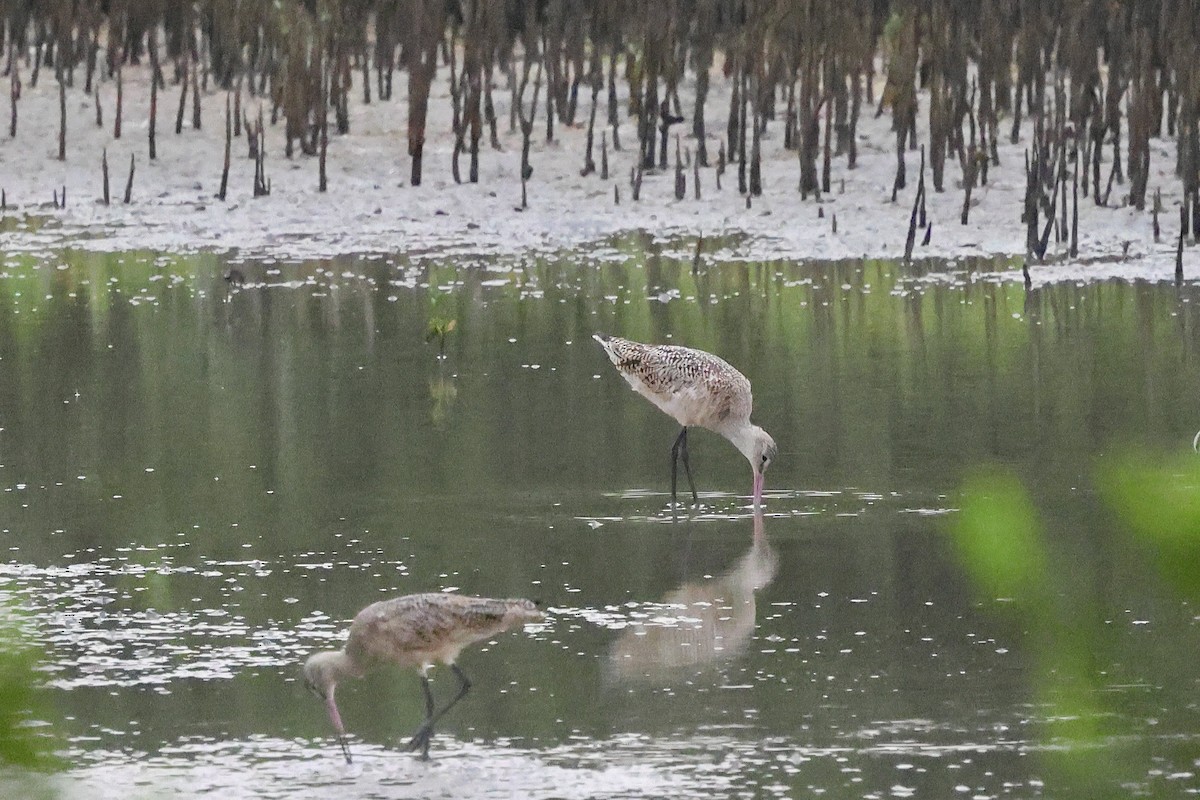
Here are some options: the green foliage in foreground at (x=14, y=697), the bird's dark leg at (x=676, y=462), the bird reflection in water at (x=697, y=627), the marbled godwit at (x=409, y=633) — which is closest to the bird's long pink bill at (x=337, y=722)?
the marbled godwit at (x=409, y=633)

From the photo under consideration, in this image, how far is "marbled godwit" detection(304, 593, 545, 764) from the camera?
436 centimetres

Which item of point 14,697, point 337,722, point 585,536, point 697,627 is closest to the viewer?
point 14,697

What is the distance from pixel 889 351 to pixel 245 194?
717 cm

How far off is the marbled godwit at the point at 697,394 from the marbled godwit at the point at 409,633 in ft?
9.21

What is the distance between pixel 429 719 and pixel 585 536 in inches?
88.9

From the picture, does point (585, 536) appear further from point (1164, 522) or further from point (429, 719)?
point (1164, 522)

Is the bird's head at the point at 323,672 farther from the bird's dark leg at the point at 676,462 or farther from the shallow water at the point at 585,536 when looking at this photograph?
the bird's dark leg at the point at 676,462

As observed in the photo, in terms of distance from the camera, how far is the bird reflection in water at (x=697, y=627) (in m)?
5.14

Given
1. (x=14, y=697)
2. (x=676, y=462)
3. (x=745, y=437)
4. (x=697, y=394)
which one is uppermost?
(x=14, y=697)

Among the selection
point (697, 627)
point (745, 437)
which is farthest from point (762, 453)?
point (697, 627)

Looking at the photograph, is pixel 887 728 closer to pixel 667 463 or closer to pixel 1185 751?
pixel 1185 751

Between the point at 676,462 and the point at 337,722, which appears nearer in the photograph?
the point at 337,722

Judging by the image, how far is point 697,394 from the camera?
7.38m

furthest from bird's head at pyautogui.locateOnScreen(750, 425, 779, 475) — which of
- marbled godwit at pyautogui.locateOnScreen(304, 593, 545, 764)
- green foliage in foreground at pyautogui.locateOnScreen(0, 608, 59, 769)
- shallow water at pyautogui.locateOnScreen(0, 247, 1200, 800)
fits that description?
green foliage in foreground at pyautogui.locateOnScreen(0, 608, 59, 769)
